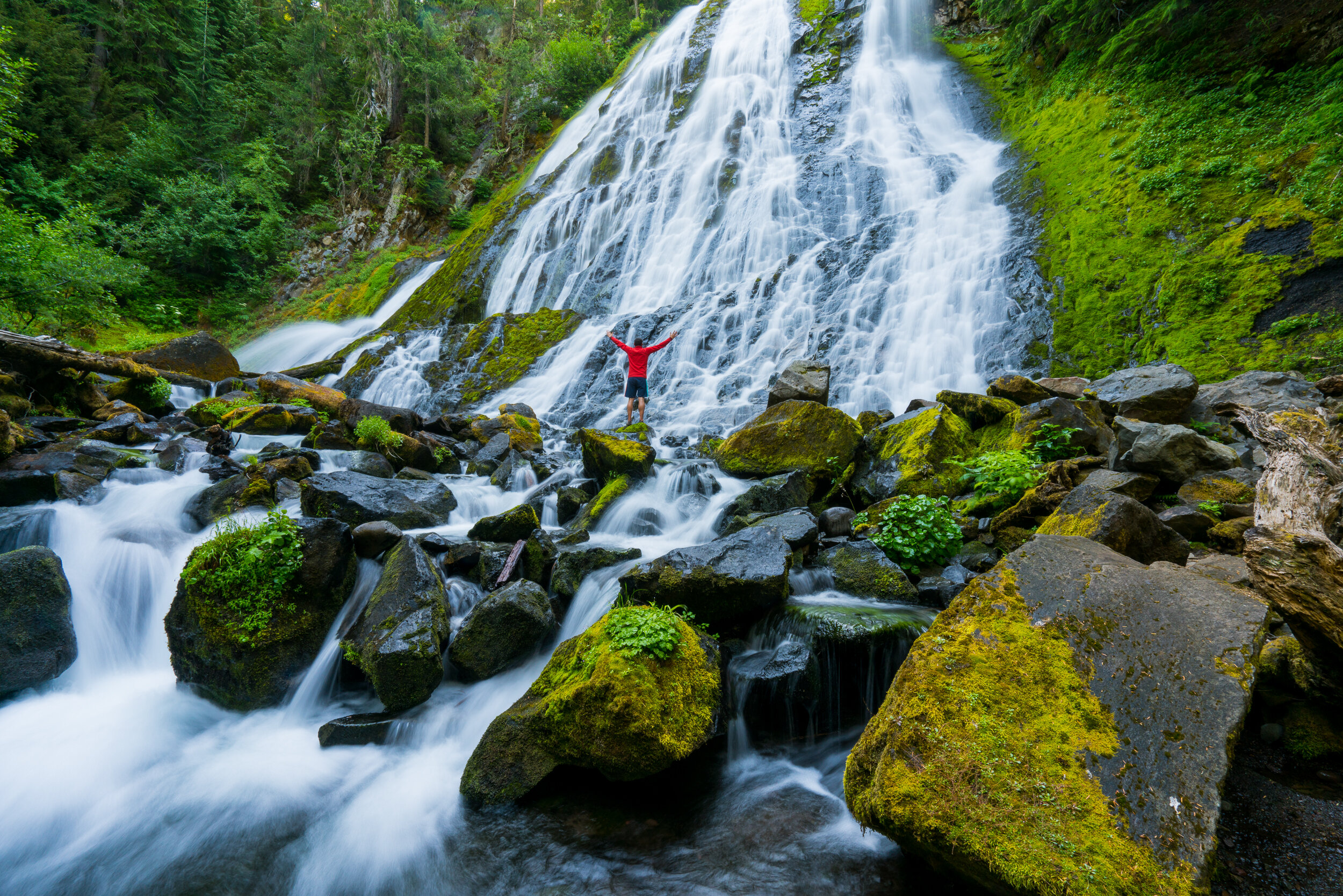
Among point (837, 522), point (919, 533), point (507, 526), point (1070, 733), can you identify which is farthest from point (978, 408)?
point (507, 526)

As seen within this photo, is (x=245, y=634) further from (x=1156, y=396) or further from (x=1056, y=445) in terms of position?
(x=1156, y=396)

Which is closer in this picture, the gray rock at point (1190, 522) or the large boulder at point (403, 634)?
the gray rock at point (1190, 522)

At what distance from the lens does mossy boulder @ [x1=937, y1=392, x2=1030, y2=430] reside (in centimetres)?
720

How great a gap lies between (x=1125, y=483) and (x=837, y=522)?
2.53m

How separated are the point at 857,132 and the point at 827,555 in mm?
17451

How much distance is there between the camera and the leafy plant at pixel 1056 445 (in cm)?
603

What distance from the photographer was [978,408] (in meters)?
7.32

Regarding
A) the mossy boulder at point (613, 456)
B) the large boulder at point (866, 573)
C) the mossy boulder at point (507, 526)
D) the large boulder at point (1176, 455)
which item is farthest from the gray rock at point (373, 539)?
the large boulder at point (1176, 455)

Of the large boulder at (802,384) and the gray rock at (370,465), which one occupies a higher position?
the large boulder at (802,384)

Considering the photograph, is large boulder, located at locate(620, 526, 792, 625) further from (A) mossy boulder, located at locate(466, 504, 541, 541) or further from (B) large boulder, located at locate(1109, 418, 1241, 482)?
(B) large boulder, located at locate(1109, 418, 1241, 482)

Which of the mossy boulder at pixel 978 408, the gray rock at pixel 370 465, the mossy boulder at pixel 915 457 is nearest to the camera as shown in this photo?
the mossy boulder at pixel 915 457

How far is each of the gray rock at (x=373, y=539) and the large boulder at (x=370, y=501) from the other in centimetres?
59

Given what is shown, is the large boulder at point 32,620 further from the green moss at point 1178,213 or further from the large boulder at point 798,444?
the green moss at point 1178,213

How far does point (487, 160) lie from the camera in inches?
1264
